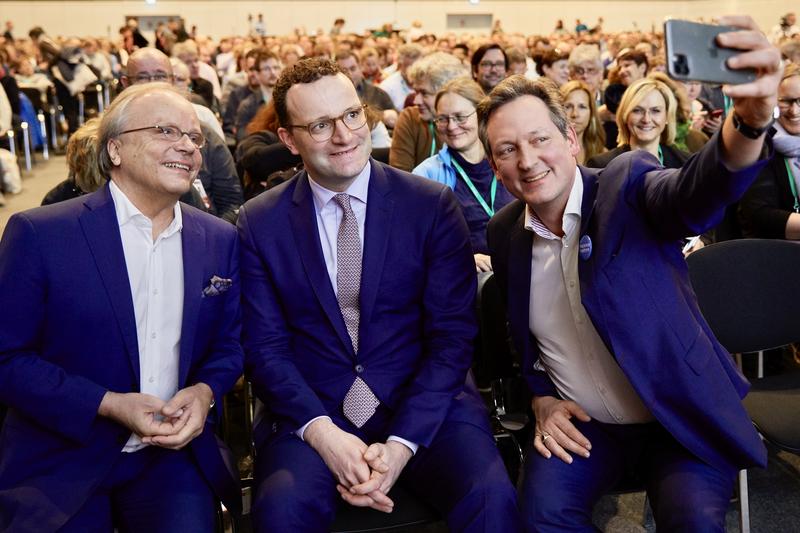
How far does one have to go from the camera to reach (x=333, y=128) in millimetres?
2174

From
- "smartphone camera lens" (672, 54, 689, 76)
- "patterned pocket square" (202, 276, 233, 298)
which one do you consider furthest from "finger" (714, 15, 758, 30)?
"patterned pocket square" (202, 276, 233, 298)

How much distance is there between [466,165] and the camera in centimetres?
356

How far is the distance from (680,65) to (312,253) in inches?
47.8

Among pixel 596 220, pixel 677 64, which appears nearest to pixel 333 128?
pixel 596 220

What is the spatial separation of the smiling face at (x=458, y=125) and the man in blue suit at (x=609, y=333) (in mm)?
1471

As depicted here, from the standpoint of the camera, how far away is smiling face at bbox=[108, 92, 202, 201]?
79.2 inches

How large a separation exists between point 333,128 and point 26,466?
3.88 ft

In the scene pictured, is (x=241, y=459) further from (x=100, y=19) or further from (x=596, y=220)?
(x=100, y=19)

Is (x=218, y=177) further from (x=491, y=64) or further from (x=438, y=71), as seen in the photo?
(x=491, y=64)

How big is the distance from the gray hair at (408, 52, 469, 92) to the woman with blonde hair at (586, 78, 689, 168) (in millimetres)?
931

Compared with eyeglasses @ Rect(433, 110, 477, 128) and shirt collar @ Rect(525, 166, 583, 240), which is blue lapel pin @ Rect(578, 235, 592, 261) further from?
eyeglasses @ Rect(433, 110, 477, 128)

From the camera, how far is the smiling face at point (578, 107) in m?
4.61

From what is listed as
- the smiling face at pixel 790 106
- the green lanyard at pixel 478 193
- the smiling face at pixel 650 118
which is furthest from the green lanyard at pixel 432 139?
the smiling face at pixel 790 106

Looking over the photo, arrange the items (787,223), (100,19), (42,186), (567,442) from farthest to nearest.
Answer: (100,19)
(42,186)
(787,223)
(567,442)
